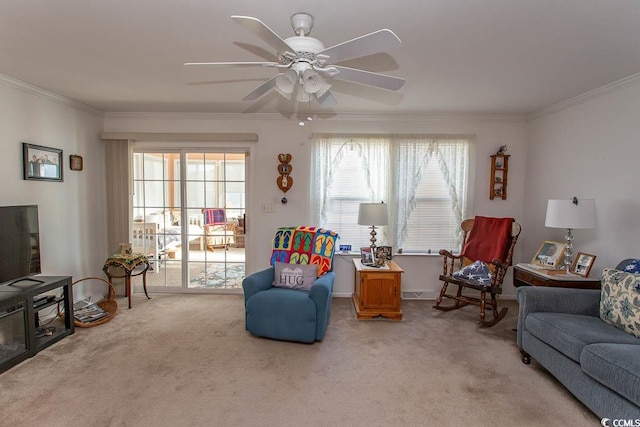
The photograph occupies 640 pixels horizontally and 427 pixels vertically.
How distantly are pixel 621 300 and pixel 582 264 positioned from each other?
0.86m

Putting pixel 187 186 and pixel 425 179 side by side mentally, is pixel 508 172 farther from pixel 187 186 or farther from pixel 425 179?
pixel 187 186

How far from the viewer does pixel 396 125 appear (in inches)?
160

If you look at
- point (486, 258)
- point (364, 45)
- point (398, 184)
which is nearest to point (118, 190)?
point (398, 184)

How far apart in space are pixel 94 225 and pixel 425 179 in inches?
166

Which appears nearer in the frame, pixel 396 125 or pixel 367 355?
pixel 367 355

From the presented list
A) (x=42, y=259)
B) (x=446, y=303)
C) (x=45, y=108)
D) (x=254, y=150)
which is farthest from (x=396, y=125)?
(x=42, y=259)

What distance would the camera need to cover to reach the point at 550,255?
3.28 meters

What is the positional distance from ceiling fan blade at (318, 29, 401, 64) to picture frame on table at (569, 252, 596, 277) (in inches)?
109

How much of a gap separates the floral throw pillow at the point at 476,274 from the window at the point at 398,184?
0.63 metres

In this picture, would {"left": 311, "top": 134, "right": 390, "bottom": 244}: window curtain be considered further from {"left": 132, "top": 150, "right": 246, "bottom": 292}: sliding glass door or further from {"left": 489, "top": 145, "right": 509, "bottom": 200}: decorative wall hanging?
{"left": 489, "top": 145, "right": 509, "bottom": 200}: decorative wall hanging

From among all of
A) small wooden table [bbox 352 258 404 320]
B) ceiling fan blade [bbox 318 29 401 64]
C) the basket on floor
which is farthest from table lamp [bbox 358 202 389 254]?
the basket on floor

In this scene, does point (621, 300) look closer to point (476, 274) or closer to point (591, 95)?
point (476, 274)

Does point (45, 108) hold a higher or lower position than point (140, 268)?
higher

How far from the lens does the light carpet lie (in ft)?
6.37
